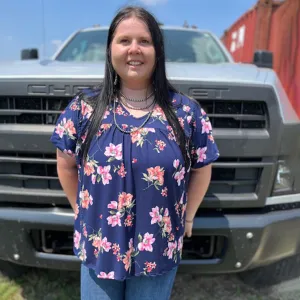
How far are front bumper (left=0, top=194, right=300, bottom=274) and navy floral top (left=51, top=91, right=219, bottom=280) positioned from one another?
0.59 m

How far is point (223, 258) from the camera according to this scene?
2229mm

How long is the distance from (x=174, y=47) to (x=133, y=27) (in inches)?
93.7

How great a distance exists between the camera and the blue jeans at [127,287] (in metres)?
1.65

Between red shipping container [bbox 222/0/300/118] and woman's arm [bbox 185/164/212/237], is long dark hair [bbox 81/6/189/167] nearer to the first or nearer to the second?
woman's arm [bbox 185/164/212/237]

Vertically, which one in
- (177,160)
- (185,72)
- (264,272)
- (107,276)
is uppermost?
(185,72)

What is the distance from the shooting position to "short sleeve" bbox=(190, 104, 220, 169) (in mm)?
1637

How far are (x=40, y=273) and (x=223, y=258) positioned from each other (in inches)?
60.5

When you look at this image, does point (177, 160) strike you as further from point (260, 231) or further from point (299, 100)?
point (299, 100)

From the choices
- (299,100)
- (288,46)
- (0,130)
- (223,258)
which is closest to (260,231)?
(223,258)

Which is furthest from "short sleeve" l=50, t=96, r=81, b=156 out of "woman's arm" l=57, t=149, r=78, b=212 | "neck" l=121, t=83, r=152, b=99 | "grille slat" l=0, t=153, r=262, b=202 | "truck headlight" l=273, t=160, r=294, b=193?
"truck headlight" l=273, t=160, r=294, b=193

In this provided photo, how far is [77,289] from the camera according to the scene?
277 cm

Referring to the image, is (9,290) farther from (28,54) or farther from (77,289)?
(28,54)

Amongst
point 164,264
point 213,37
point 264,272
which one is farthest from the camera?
point 213,37

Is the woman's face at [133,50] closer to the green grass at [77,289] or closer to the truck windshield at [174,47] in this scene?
the green grass at [77,289]
